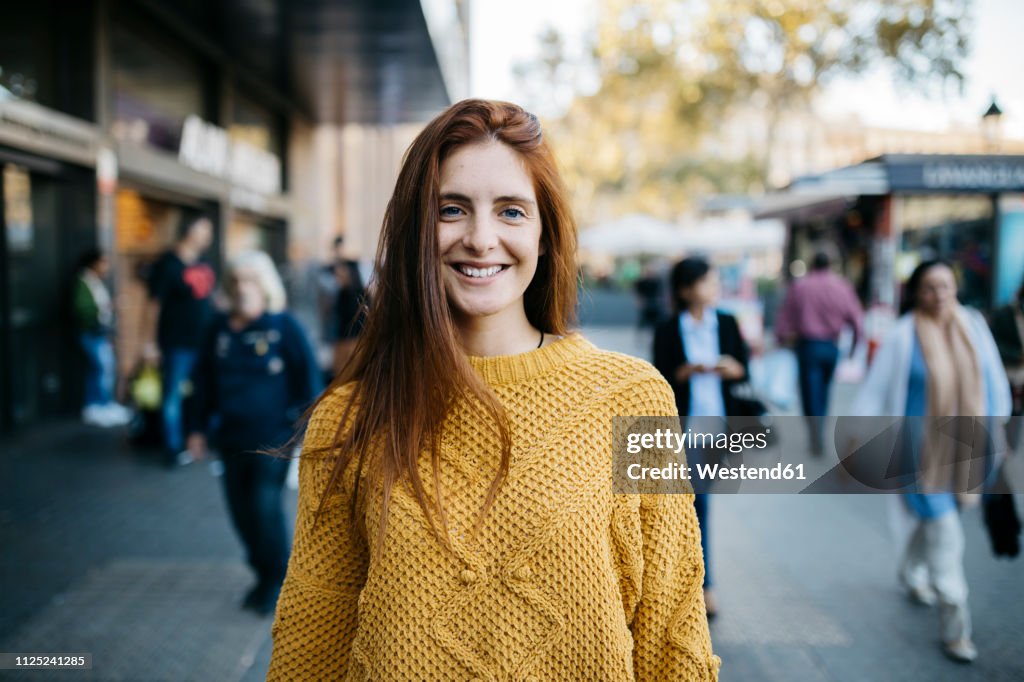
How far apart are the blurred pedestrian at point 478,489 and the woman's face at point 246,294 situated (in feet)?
9.35

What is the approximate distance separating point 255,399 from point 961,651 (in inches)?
142

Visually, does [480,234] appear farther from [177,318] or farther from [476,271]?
[177,318]

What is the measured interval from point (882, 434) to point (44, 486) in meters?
5.88

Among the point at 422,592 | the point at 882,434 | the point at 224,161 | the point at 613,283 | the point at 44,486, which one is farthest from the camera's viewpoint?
the point at 613,283

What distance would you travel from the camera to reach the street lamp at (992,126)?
502 cm

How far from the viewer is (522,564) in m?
1.38

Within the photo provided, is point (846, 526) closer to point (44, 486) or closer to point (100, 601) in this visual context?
point (100, 601)

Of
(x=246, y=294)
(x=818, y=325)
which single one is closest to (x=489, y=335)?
(x=246, y=294)

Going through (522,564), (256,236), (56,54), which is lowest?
(522,564)

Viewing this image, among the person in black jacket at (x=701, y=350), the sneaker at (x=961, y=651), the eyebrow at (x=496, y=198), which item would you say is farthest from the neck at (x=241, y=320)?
the sneaker at (x=961, y=651)

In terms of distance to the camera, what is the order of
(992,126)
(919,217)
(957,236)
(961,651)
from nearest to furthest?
(961,651) < (992,126) < (957,236) < (919,217)

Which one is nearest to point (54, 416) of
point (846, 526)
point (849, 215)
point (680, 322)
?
point (680, 322)

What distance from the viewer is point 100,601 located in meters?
4.07

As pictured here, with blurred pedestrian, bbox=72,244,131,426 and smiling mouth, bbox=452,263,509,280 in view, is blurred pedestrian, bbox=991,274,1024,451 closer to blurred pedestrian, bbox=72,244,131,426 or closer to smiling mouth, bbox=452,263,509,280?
smiling mouth, bbox=452,263,509,280
